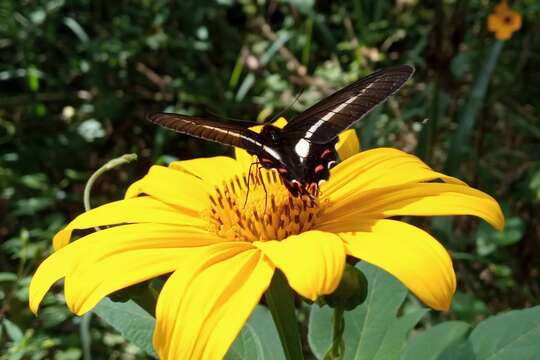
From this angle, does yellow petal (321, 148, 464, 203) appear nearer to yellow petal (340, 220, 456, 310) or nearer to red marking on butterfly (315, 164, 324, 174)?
red marking on butterfly (315, 164, 324, 174)

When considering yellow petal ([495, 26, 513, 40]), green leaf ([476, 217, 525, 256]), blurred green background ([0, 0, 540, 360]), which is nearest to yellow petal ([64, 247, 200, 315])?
blurred green background ([0, 0, 540, 360])

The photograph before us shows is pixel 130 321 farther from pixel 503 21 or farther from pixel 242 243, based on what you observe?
pixel 503 21

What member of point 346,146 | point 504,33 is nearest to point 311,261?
point 346,146

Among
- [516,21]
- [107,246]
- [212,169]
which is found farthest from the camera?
[516,21]

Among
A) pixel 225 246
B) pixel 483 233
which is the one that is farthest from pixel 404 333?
pixel 483 233

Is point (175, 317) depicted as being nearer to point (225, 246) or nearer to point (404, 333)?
point (225, 246)

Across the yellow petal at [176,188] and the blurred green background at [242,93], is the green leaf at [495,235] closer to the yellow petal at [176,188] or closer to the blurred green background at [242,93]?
the blurred green background at [242,93]
